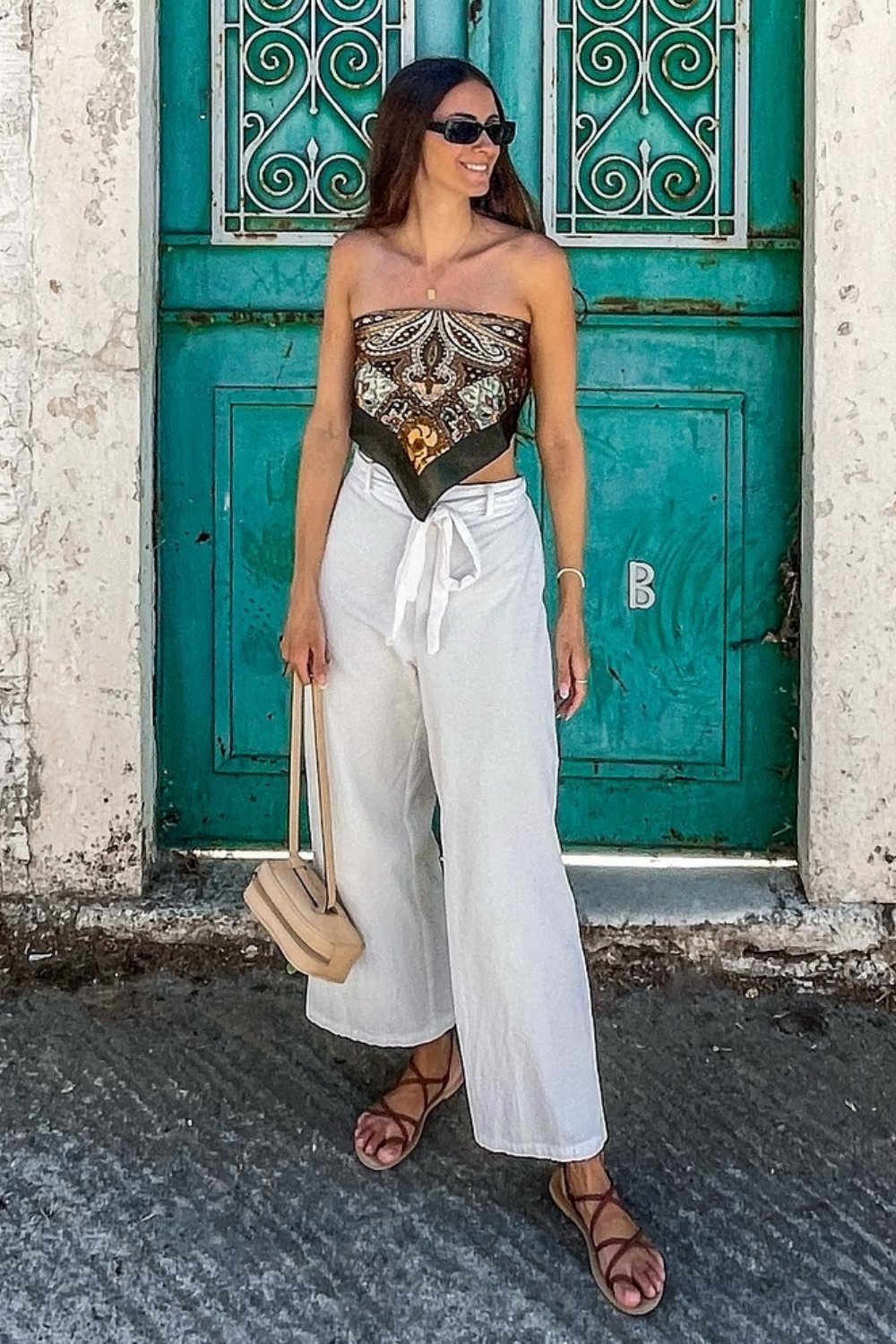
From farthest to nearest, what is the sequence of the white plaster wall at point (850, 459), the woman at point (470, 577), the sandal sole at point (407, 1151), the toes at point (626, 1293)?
the white plaster wall at point (850, 459)
the sandal sole at point (407, 1151)
the woman at point (470, 577)
the toes at point (626, 1293)

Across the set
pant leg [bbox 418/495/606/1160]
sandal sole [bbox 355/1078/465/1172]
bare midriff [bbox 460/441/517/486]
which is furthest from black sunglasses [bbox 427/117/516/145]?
sandal sole [bbox 355/1078/465/1172]

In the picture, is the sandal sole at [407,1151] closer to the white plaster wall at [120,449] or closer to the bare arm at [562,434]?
the bare arm at [562,434]

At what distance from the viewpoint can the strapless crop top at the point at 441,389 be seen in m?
2.63

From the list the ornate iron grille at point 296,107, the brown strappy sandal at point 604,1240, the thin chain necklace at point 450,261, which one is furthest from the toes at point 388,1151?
the ornate iron grille at point 296,107

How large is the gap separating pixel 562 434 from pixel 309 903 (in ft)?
3.16

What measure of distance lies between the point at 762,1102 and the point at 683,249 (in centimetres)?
208

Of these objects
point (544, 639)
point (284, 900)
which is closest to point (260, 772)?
point (284, 900)

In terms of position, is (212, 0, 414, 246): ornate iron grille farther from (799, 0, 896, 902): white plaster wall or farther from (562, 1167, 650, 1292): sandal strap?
(562, 1167, 650, 1292): sandal strap

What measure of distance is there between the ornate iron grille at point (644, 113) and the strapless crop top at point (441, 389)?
4.44 feet

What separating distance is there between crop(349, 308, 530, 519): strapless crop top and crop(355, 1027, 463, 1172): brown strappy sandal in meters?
1.19

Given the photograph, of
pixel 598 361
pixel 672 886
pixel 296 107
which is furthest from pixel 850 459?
pixel 296 107

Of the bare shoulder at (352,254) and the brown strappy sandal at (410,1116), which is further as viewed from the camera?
the brown strappy sandal at (410,1116)

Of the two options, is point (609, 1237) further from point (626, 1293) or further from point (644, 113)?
point (644, 113)

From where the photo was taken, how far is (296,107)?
12.7 ft
